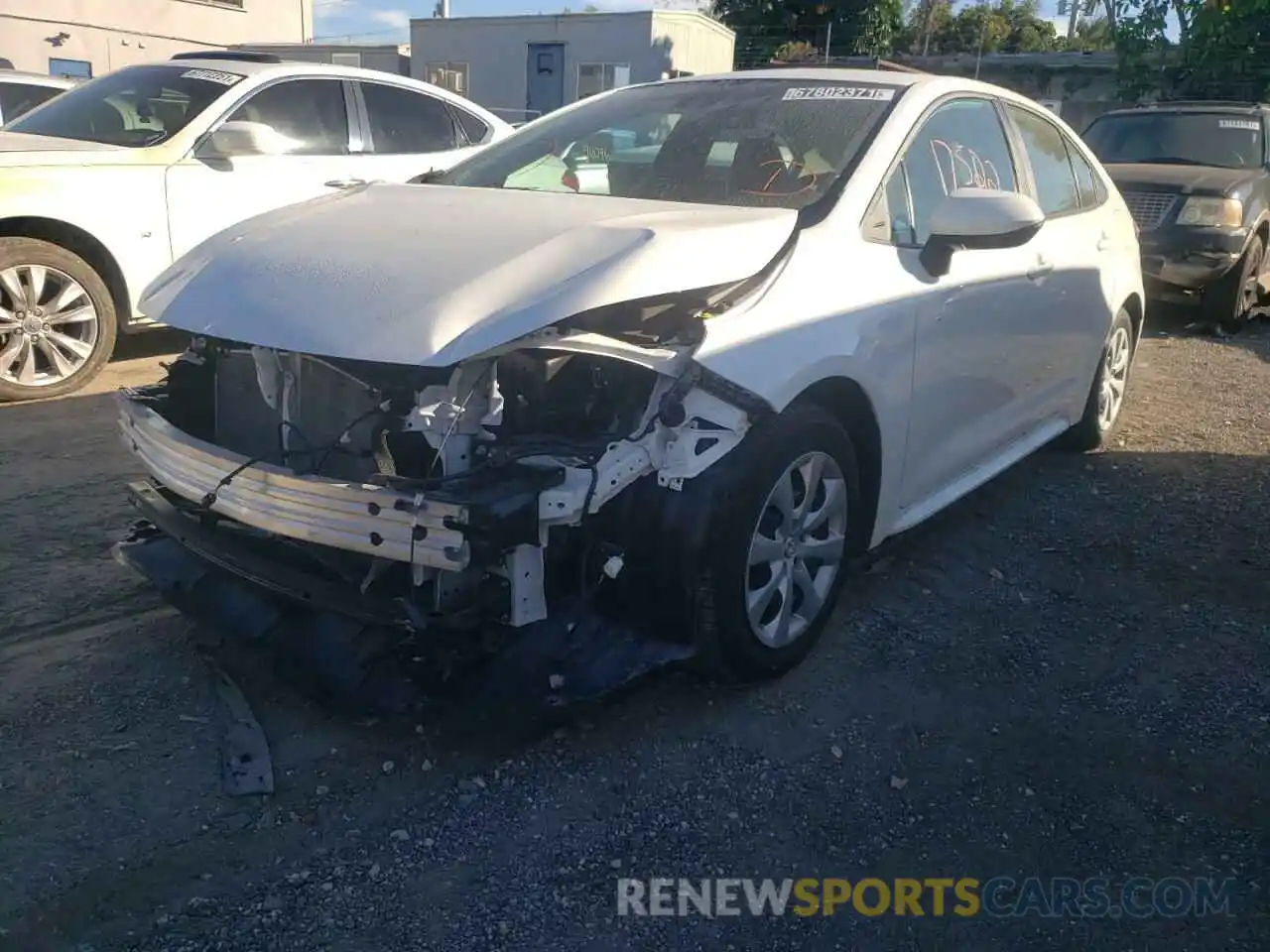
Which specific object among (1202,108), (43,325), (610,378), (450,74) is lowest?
(43,325)

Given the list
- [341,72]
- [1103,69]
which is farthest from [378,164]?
[1103,69]

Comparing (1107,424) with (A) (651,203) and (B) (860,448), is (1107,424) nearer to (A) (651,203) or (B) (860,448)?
(B) (860,448)

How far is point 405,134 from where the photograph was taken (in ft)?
24.9

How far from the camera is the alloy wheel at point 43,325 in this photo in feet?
19.2

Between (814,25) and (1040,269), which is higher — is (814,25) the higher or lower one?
the higher one

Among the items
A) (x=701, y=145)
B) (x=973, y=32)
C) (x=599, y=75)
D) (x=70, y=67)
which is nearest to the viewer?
(x=701, y=145)

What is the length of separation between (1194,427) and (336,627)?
5373mm

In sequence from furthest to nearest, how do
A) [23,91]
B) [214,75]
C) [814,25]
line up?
[814,25] → [23,91] → [214,75]

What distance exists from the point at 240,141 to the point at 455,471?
4486 millimetres

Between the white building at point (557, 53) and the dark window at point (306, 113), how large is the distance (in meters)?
15.8

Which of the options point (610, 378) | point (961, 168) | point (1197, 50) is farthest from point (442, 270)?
point (1197, 50)

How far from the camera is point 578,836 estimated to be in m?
2.74

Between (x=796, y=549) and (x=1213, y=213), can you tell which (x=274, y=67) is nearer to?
(x=796, y=549)

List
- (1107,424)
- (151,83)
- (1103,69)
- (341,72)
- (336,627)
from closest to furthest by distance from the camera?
(336,627) < (1107,424) < (151,83) < (341,72) < (1103,69)
